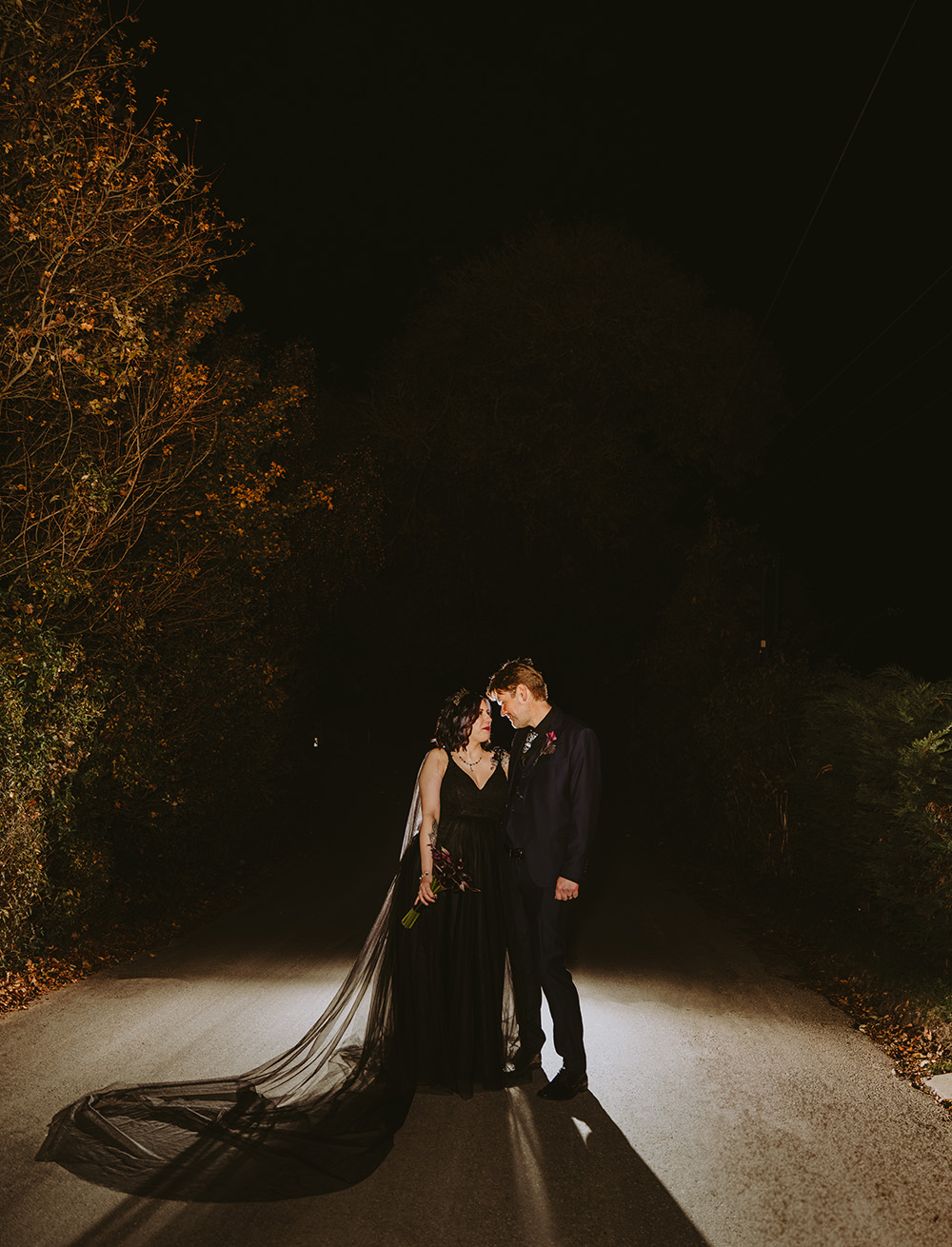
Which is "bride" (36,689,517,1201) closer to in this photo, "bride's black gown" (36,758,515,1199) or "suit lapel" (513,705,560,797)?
"bride's black gown" (36,758,515,1199)

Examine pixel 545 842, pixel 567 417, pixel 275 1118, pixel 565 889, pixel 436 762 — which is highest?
pixel 567 417

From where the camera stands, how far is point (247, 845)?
16.1 meters

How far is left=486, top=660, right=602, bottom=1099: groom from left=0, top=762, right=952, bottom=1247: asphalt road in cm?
37

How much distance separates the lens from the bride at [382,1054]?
4676 mm

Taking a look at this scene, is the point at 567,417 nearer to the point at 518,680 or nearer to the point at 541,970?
the point at 518,680

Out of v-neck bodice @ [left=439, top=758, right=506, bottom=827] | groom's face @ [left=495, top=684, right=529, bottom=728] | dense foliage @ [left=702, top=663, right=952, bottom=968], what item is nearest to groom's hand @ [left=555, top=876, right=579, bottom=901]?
v-neck bodice @ [left=439, top=758, right=506, bottom=827]

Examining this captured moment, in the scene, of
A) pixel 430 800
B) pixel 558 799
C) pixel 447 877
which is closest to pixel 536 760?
pixel 558 799

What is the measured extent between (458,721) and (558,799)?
70 centimetres

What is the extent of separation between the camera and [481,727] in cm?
609

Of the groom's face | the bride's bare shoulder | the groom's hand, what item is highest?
the groom's face

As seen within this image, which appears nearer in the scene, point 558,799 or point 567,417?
point 558,799

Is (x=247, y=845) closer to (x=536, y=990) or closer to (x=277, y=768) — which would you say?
(x=277, y=768)

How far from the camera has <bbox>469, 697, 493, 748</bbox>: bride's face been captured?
6043 mm

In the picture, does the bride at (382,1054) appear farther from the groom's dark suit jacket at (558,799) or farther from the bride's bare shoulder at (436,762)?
the groom's dark suit jacket at (558,799)
